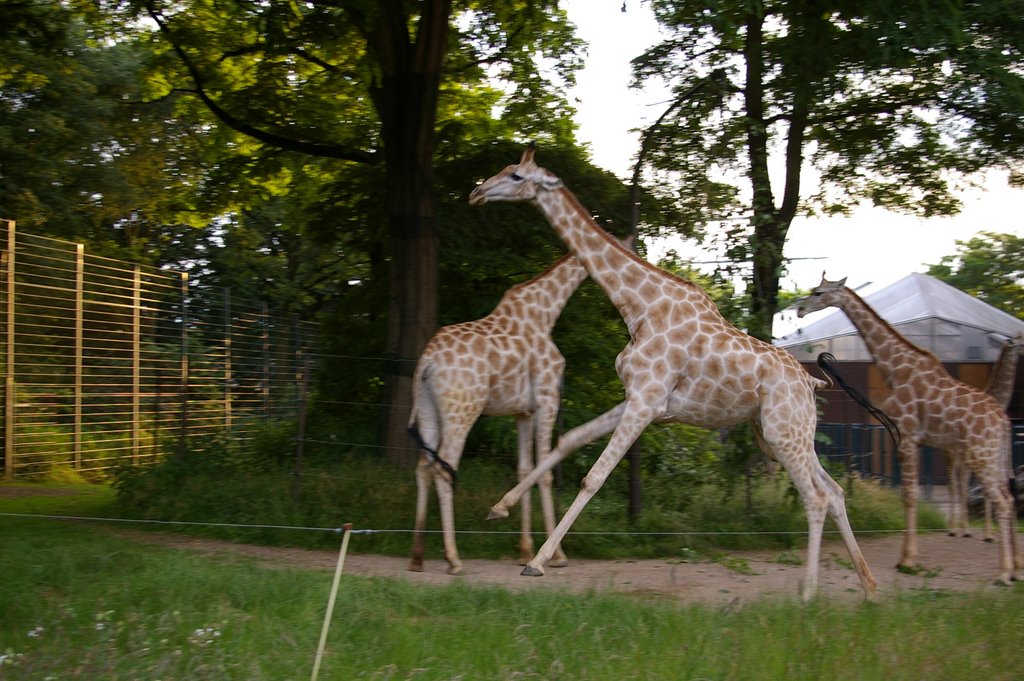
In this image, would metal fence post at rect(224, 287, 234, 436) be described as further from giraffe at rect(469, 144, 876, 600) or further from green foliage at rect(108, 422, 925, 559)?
giraffe at rect(469, 144, 876, 600)

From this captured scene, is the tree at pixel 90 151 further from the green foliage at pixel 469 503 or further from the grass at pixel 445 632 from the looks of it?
the grass at pixel 445 632

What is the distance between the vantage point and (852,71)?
12805 millimetres

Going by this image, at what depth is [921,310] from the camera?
70.2 feet

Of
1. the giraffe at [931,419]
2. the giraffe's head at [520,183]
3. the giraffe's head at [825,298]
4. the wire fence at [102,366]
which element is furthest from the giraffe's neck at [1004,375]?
the wire fence at [102,366]

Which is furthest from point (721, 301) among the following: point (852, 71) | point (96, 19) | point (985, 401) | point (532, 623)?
point (96, 19)

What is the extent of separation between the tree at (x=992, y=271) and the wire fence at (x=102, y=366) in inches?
1063

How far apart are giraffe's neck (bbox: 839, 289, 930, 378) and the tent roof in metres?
10.6

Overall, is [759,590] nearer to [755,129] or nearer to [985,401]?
[985,401]

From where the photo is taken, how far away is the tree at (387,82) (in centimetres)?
1206

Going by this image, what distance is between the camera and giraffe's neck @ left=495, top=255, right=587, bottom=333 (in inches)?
384

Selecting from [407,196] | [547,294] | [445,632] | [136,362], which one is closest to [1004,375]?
[547,294]

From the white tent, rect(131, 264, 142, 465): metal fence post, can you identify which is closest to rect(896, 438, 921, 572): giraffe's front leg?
the white tent

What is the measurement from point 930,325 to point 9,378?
1756 centimetres

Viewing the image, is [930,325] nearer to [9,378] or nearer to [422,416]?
[422,416]
